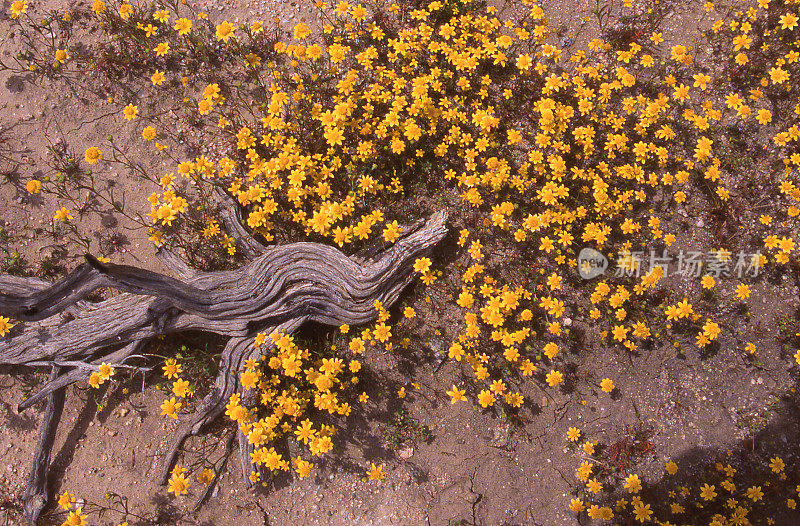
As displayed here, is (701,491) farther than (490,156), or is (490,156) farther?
(490,156)

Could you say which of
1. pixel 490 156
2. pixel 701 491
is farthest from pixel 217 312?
pixel 701 491

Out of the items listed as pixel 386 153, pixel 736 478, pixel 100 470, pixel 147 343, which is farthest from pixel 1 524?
pixel 736 478

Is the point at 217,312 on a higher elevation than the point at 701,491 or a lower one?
higher

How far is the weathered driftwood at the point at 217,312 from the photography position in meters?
5.32

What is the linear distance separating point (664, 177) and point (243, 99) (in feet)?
20.1

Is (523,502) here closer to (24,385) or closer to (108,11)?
(24,385)

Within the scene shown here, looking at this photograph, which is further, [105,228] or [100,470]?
[105,228]

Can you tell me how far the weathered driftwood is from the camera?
5324mm

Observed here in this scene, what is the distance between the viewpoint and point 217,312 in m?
5.34

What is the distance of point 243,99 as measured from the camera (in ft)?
21.3

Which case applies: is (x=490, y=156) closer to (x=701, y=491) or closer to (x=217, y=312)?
(x=217, y=312)

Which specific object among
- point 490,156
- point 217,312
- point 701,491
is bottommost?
point 701,491

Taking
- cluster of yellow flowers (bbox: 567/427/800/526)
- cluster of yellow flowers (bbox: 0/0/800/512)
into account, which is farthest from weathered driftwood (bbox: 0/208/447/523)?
cluster of yellow flowers (bbox: 567/427/800/526)

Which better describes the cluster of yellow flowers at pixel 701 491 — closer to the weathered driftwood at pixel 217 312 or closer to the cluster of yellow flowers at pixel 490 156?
the cluster of yellow flowers at pixel 490 156
